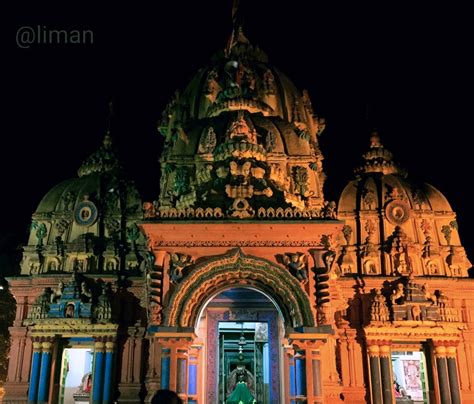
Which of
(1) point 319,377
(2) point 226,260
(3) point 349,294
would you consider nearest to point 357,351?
(3) point 349,294

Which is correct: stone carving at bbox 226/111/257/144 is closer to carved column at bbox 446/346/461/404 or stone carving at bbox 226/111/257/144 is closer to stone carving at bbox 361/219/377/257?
stone carving at bbox 361/219/377/257

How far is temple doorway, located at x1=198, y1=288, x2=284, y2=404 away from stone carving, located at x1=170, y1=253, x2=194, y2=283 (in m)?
4.27

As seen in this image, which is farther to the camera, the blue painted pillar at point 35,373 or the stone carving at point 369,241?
the stone carving at point 369,241

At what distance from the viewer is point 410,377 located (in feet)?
89.0

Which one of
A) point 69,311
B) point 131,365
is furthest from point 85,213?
point 131,365

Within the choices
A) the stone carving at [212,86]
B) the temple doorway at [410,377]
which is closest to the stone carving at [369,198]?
the temple doorway at [410,377]

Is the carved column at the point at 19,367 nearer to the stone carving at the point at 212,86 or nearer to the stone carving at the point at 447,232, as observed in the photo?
the stone carving at the point at 212,86

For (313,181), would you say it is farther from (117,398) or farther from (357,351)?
(117,398)

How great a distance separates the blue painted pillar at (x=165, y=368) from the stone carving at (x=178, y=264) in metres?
2.30

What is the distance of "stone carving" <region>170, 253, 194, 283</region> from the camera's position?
1823cm

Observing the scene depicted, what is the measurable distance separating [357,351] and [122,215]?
1423 cm

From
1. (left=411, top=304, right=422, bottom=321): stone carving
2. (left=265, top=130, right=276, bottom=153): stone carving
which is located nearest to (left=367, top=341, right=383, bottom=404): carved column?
(left=411, top=304, right=422, bottom=321): stone carving

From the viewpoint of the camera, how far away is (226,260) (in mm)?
18344

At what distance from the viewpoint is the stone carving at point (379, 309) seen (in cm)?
2481
